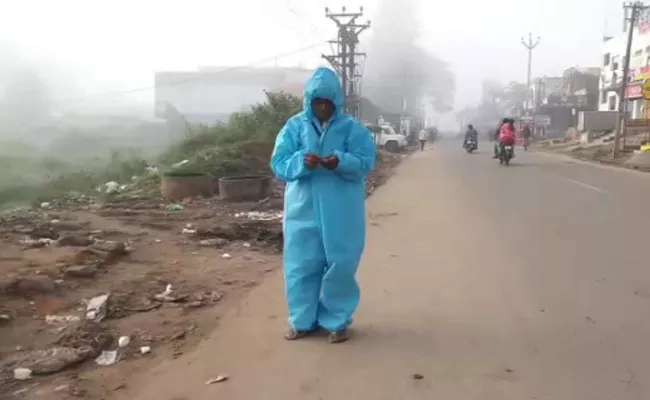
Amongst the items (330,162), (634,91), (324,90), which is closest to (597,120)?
(634,91)

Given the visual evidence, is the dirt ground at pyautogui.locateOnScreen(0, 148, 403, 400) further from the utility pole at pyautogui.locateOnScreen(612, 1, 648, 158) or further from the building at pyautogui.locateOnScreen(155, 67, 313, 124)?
the building at pyautogui.locateOnScreen(155, 67, 313, 124)

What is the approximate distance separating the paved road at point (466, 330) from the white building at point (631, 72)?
A: 36385 mm

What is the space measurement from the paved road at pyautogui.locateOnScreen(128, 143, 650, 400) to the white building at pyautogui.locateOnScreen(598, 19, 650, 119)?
3639 cm

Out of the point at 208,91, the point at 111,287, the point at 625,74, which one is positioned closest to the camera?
the point at 111,287

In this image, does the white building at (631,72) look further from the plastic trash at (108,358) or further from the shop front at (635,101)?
the plastic trash at (108,358)

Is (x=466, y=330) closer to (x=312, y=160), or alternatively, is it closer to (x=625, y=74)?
(x=312, y=160)

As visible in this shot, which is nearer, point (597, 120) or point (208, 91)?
point (597, 120)

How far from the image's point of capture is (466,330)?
4520 millimetres

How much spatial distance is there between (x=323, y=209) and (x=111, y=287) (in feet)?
8.05

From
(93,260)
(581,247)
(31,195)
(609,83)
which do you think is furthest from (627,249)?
(609,83)

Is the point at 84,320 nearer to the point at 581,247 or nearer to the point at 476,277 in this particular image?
the point at 476,277

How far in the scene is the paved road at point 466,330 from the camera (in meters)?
3.56

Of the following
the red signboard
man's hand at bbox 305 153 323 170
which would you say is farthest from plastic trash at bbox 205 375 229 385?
the red signboard

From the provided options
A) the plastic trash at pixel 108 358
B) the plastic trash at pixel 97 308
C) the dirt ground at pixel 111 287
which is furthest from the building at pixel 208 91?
the plastic trash at pixel 108 358
